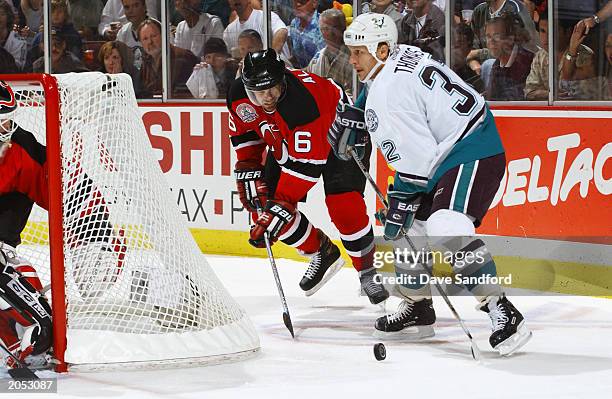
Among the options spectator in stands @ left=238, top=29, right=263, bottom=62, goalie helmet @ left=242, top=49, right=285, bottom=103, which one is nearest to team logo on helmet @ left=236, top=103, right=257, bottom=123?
goalie helmet @ left=242, top=49, right=285, bottom=103

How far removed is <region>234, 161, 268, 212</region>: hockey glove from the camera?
5191mm

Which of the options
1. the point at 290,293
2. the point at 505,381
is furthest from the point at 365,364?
the point at 290,293

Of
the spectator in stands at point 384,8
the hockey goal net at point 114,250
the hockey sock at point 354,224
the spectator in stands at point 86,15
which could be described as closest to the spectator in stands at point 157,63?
the spectator in stands at point 86,15

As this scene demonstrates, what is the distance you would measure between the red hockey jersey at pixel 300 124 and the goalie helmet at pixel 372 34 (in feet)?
1.30

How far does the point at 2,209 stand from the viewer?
157 inches

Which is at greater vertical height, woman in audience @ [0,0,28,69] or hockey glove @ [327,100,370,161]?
woman in audience @ [0,0,28,69]

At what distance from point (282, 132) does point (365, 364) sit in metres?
1.12

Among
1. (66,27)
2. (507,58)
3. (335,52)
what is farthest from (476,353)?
(66,27)

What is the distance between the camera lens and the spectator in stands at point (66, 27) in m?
8.00

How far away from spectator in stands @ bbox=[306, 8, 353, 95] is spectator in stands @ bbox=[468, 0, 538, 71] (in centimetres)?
89

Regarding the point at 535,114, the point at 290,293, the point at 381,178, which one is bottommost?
the point at 290,293

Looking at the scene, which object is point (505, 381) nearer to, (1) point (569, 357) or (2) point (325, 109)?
(1) point (569, 357)

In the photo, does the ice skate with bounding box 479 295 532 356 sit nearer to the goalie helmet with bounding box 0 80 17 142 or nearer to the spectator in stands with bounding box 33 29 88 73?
the goalie helmet with bounding box 0 80 17 142

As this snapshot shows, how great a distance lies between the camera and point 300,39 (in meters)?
6.79
